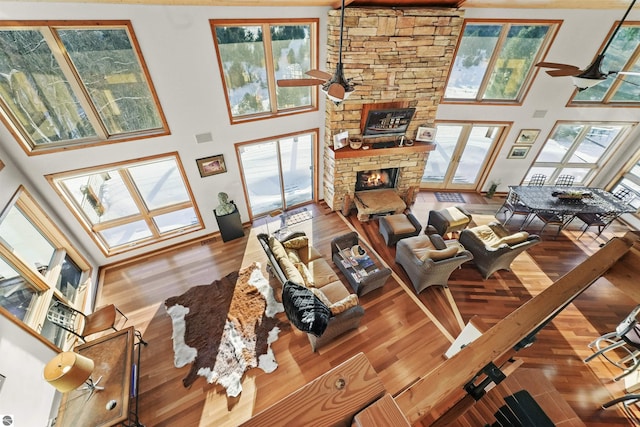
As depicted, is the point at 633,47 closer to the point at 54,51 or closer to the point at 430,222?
the point at 430,222

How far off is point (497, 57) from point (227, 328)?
7271mm

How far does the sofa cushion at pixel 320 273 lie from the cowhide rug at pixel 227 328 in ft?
2.52

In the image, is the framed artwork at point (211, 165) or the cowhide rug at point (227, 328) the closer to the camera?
the cowhide rug at point (227, 328)

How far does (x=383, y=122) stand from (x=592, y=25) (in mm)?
4114

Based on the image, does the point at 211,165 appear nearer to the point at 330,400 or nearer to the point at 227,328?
the point at 227,328

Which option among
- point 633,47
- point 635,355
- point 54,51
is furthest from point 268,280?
point 633,47

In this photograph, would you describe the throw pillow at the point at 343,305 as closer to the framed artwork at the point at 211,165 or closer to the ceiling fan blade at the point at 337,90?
the ceiling fan blade at the point at 337,90

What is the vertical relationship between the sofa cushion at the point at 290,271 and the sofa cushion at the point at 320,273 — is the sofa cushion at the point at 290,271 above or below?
above

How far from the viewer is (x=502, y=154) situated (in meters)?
6.56

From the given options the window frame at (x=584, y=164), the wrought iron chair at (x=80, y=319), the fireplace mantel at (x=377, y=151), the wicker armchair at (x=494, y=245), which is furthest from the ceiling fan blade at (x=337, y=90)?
the window frame at (x=584, y=164)

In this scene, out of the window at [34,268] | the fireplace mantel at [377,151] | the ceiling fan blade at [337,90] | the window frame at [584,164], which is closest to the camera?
the ceiling fan blade at [337,90]

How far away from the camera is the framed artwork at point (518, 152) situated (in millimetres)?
6430

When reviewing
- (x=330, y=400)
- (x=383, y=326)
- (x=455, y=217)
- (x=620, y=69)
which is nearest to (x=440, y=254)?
(x=383, y=326)

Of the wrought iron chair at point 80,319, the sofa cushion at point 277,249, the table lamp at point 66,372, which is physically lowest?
the wrought iron chair at point 80,319
